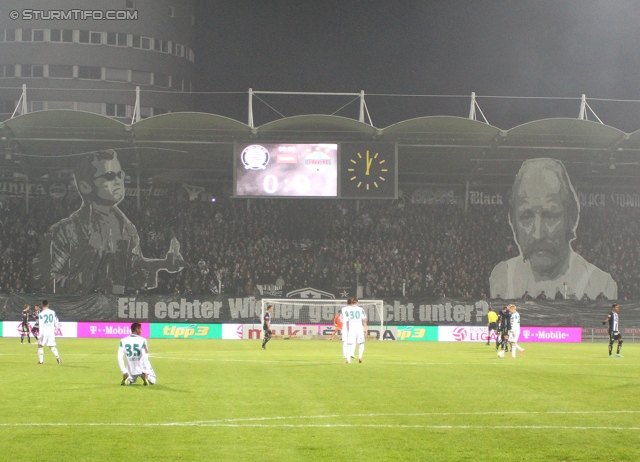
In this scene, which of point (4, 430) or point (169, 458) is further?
point (4, 430)

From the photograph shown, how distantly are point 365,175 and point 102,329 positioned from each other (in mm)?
17334

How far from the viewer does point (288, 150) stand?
151 ft

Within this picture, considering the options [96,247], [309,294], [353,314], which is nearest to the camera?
[353,314]

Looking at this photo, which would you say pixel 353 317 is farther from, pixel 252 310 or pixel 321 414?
pixel 252 310

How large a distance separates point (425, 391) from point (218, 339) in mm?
31327

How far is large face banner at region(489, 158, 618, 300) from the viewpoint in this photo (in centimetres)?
5125

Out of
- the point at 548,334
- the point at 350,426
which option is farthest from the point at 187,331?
the point at 350,426

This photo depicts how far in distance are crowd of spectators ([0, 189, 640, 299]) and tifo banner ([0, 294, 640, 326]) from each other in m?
2.29

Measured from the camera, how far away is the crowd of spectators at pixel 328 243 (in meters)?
53.8

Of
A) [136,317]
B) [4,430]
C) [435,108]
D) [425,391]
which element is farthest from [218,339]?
[4,430]

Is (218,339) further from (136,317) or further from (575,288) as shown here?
(575,288)

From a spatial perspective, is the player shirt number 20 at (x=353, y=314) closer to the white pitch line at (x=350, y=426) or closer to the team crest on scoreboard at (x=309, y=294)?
the white pitch line at (x=350, y=426)

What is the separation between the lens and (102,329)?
161 ft

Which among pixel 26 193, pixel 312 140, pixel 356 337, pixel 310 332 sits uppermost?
pixel 312 140
